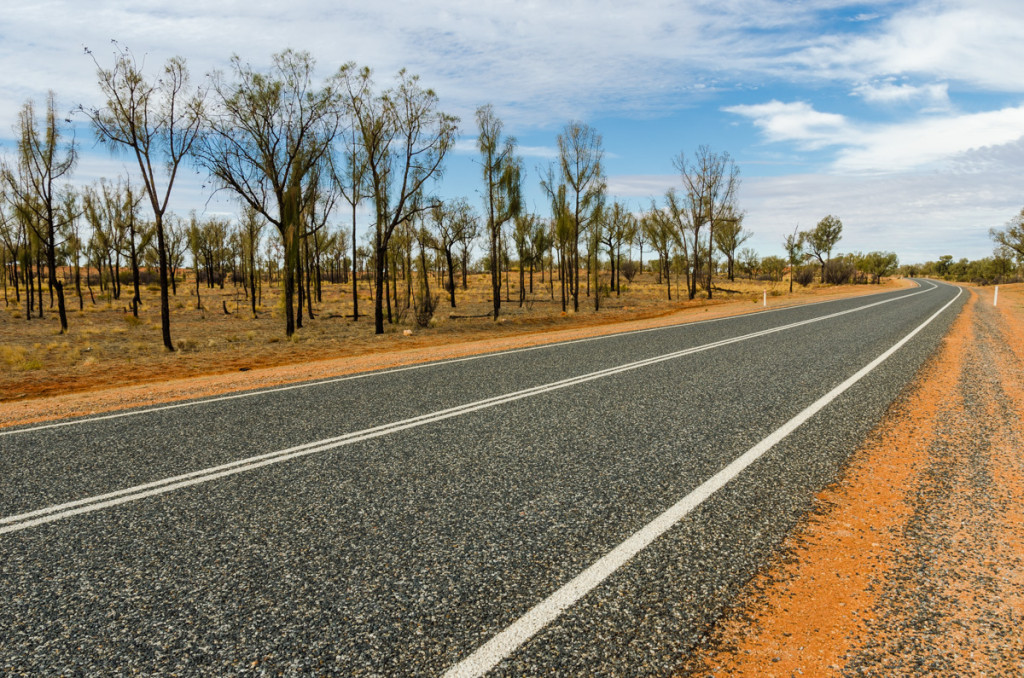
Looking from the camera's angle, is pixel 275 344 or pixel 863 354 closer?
pixel 863 354

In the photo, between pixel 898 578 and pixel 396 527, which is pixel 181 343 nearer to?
pixel 396 527

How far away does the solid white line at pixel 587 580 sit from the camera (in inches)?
88.7

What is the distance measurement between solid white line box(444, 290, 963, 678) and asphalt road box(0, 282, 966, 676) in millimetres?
22

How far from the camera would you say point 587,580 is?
2.80m

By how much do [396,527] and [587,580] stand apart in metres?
1.26

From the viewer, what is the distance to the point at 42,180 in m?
22.5

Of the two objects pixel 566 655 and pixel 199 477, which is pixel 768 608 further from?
pixel 199 477

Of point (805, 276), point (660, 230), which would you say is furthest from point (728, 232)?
point (805, 276)

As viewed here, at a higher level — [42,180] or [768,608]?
[42,180]

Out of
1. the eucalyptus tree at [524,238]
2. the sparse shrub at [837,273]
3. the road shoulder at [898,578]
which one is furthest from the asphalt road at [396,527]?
the sparse shrub at [837,273]

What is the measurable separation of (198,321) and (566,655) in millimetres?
33675

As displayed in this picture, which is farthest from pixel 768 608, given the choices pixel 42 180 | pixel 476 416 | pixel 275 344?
pixel 42 180

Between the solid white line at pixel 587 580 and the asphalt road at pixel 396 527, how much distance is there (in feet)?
0.07

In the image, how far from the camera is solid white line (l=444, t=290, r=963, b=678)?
225 cm
